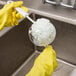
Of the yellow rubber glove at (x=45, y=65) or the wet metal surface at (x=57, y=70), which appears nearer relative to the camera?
the yellow rubber glove at (x=45, y=65)

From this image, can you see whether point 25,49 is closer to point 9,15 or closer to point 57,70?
point 57,70

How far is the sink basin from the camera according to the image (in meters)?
0.91

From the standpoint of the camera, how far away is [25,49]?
106 cm

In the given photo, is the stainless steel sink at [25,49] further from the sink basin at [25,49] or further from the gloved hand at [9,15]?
the gloved hand at [9,15]

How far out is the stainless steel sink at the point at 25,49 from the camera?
0.91 m

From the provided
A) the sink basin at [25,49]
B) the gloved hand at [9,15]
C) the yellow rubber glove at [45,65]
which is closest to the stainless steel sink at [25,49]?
the sink basin at [25,49]

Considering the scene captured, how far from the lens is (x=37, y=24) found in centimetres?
65

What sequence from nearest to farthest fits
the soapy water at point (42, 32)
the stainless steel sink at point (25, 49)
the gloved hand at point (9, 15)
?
the soapy water at point (42, 32), the gloved hand at point (9, 15), the stainless steel sink at point (25, 49)

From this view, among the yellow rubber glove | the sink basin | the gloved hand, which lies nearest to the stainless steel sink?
the sink basin

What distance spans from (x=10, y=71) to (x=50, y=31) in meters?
0.45

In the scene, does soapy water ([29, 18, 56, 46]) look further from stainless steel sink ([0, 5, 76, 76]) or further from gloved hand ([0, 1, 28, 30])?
stainless steel sink ([0, 5, 76, 76])

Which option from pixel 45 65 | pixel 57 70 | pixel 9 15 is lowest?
pixel 57 70

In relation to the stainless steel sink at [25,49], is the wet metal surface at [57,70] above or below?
below

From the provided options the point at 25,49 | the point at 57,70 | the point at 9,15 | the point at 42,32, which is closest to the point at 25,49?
the point at 25,49
